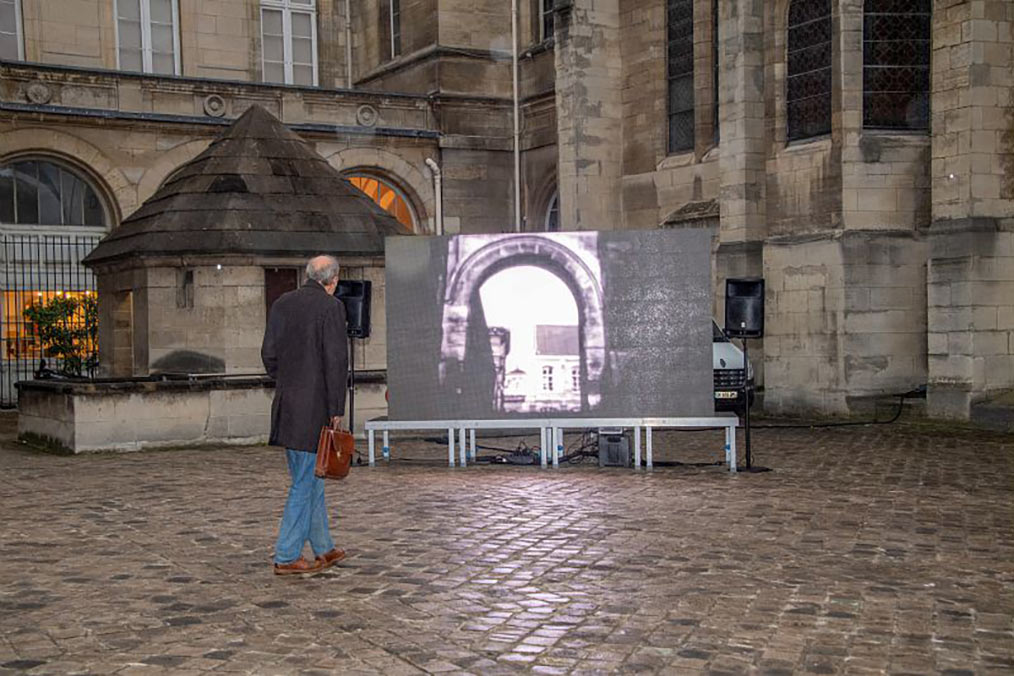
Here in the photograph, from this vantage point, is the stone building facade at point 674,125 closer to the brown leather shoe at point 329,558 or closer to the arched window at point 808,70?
the arched window at point 808,70

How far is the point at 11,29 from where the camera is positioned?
26734 mm

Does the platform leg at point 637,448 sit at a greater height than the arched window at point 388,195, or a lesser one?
lesser

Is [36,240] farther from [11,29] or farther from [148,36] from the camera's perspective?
[148,36]

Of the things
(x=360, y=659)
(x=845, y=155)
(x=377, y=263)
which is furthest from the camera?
(x=845, y=155)

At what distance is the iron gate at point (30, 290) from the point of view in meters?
22.6

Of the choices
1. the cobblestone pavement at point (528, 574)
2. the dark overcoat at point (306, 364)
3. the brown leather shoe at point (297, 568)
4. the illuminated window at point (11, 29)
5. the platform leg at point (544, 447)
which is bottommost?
the cobblestone pavement at point (528, 574)

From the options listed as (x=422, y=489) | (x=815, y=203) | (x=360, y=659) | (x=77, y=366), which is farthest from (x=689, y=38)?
(x=360, y=659)

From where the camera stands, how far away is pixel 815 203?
19.2 metres

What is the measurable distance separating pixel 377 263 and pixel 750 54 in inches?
273

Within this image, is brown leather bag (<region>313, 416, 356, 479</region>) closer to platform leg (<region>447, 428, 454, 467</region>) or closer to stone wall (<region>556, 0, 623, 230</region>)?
platform leg (<region>447, 428, 454, 467</region>)

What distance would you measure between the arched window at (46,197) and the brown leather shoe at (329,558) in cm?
1825

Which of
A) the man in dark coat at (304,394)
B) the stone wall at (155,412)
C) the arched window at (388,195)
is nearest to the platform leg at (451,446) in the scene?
the stone wall at (155,412)

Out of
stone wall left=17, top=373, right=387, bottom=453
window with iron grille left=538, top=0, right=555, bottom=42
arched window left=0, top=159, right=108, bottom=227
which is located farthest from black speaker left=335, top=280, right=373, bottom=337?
window with iron grille left=538, top=0, right=555, bottom=42

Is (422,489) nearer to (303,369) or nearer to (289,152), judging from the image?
(303,369)
